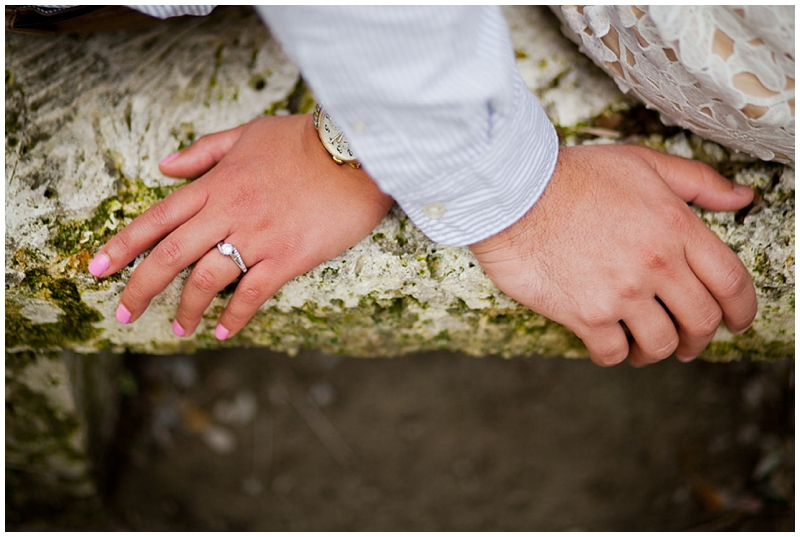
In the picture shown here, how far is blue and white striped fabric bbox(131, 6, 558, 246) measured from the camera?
68cm

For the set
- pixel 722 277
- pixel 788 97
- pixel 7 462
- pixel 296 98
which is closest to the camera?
pixel 788 97

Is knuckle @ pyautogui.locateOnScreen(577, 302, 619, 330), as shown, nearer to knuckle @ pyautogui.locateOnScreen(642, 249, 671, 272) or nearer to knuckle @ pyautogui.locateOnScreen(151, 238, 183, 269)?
knuckle @ pyautogui.locateOnScreen(642, 249, 671, 272)

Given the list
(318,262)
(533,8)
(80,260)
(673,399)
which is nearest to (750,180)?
(533,8)

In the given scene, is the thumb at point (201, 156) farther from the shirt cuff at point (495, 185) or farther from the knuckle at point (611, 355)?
the knuckle at point (611, 355)

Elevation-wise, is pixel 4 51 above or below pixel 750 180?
above

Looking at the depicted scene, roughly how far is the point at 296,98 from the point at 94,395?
1324 millimetres

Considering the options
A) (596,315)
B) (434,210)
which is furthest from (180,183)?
(596,315)

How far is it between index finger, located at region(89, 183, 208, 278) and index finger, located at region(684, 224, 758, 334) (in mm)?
957

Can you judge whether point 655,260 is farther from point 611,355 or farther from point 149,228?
point 149,228

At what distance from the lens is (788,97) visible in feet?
2.97

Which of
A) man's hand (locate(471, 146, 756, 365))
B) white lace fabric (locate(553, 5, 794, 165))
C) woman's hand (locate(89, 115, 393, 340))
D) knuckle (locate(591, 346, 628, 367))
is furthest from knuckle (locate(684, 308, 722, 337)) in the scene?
woman's hand (locate(89, 115, 393, 340))

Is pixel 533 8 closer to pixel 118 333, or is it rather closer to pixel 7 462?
pixel 118 333

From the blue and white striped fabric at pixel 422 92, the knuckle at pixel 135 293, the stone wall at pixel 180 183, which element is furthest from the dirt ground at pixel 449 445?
the blue and white striped fabric at pixel 422 92

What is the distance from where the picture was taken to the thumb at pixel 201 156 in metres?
1.18
